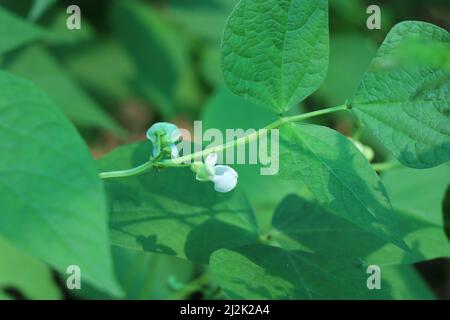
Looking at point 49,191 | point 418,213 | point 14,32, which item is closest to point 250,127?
point 418,213

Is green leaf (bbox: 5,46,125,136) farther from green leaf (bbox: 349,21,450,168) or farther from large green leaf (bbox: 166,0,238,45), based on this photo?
green leaf (bbox: 349,21,450,168)

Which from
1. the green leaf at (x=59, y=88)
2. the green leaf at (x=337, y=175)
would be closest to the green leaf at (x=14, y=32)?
the green leaf at (x=59, y=88)

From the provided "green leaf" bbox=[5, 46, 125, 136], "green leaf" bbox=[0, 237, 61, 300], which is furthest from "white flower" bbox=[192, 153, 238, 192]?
"green leaf" bbox=[5, 46, 125, 136]

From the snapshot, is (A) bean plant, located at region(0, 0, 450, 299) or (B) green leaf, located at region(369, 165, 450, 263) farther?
(B) green leaf, located at region(369, 165, 450, 263)

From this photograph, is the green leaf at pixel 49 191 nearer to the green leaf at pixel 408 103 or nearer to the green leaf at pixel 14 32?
the green leaf at pixel 408 103

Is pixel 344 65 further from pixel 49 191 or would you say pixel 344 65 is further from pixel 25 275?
pixel 49 191

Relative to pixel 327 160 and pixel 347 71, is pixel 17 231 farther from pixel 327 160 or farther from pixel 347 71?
pixel 347 71
